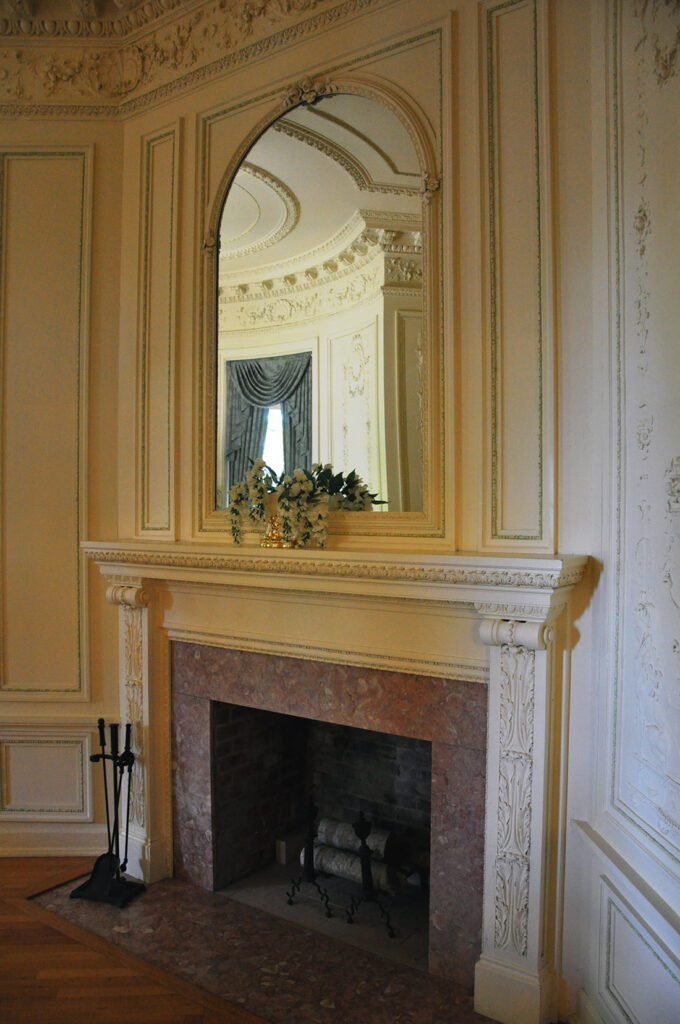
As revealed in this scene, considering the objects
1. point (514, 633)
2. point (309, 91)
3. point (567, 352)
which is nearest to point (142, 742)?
point (514, 633)

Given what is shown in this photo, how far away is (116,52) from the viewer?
3605mm

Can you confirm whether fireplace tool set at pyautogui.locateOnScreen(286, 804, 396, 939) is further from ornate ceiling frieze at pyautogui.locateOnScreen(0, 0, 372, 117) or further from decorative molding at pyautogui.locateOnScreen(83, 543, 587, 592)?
ornate ceiling frieze at pyautogui.locateOnScreen(0, 0, 372, 117)

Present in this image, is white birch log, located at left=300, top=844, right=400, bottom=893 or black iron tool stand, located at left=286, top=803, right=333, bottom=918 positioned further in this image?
black iron tool stand, located at left=286, top=803, right=333, bottom=918

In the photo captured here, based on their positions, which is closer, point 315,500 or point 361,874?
point 315,500

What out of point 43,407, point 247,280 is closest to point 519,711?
point 247,280

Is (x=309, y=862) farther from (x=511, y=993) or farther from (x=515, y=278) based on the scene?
(x=515, y=278)

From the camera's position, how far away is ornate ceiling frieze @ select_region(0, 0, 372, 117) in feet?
10.7

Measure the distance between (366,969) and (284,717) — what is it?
1217 mm

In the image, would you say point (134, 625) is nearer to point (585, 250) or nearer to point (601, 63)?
point (585, 250)

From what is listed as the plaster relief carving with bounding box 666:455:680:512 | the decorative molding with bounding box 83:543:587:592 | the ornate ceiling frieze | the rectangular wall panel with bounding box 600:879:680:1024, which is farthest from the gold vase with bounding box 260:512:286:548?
the ornate ceiling frieze

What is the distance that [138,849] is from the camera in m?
3.34

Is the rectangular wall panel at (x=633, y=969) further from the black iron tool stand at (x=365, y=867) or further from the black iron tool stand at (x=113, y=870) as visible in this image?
the black iron tool stand at (x=113, y=870)

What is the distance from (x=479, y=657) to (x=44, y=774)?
2.43 m

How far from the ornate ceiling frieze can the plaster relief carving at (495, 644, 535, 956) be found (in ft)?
9.16
